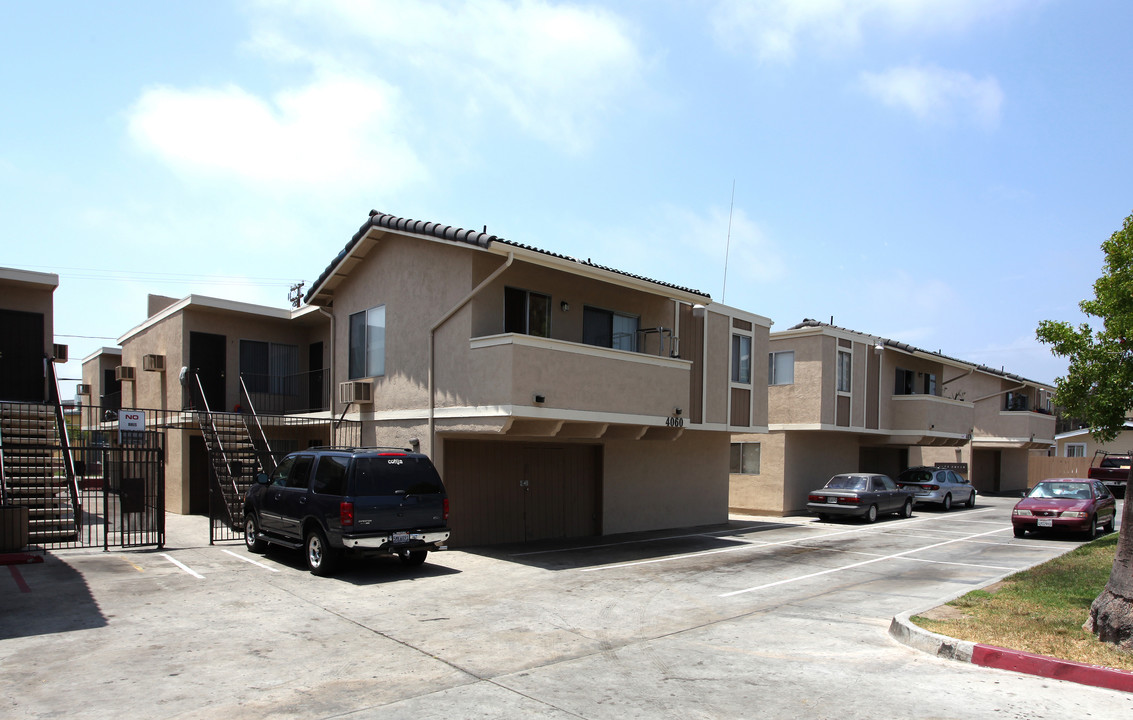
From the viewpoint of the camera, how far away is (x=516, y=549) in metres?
16.2

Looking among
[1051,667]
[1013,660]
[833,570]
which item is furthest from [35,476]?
[1051,667]

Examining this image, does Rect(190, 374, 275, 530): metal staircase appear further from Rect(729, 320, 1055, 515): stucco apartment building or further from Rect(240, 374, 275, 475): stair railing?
Rect(729, 320, 1055, 515): stucco apartment building

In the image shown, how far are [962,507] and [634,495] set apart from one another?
1722 cm

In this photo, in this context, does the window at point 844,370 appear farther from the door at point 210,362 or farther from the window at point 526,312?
the door at point 210,362

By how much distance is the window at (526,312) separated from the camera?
16.1 metres

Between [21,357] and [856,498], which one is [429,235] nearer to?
[21,357]

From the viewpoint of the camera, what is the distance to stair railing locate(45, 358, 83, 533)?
598 inches

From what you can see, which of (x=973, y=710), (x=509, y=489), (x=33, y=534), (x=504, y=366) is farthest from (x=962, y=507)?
(x=33, y=534)

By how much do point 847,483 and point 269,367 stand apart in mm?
17885

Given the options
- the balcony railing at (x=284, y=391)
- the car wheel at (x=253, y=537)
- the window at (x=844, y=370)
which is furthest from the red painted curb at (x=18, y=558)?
the window at (x=844, y=370)

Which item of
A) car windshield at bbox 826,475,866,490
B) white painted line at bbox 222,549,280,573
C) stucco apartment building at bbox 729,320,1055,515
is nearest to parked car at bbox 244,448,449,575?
white painted line at bbox 222,549,280,573

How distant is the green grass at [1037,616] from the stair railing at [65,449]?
1464 centimetres

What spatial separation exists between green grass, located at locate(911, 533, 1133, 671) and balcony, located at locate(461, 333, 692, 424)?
23.1 ft

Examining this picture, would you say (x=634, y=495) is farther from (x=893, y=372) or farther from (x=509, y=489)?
(x=893, y=372)
